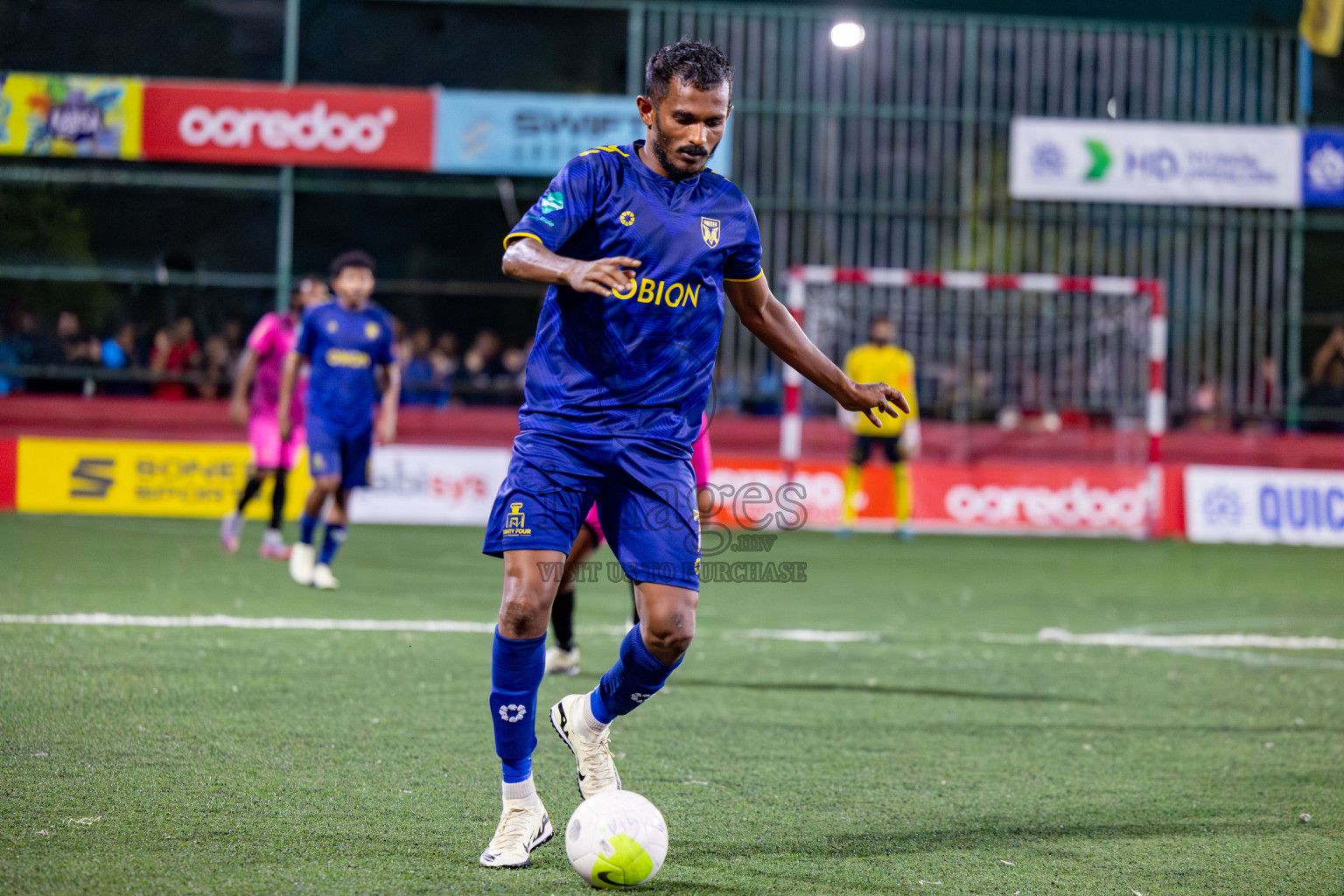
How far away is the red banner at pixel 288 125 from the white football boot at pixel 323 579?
9.46m

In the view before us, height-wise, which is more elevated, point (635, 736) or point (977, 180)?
point (977, 180)

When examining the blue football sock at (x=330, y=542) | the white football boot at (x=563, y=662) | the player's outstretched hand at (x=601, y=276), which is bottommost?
the white football boot at (x=563, y=662)

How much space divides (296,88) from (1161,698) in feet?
47.1

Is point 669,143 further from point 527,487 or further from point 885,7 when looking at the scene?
point 885,7

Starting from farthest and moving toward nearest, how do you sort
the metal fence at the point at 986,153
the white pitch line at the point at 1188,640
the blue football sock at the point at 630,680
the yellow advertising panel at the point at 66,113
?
the metal fence at the point at 986,153 → the yellow advertising panel at the point at 66,113 → the white pitch line at the point at 1188,640 → the blue football sock at the point at 630,680

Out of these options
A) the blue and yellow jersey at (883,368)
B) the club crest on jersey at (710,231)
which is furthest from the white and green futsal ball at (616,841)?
the blue and yellow jersey at (883,368)

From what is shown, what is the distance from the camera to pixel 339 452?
939cm

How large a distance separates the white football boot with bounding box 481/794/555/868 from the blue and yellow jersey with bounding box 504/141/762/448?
1015 mm

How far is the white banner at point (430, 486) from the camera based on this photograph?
1578 centimetres

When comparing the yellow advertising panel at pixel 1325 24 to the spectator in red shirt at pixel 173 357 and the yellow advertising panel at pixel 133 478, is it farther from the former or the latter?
the spectator in red shirt at pixel 173 357

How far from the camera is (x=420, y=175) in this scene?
20.2m

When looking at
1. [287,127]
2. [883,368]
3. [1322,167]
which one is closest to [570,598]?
[883,368]

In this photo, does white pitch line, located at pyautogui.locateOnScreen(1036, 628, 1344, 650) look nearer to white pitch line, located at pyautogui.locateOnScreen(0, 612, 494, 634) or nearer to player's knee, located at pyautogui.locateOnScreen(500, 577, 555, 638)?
white pitch line, located at pyautogui.locateOnScreen(0, 612, 494, 634)

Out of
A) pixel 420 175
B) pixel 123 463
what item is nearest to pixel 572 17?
pixel 420 175
